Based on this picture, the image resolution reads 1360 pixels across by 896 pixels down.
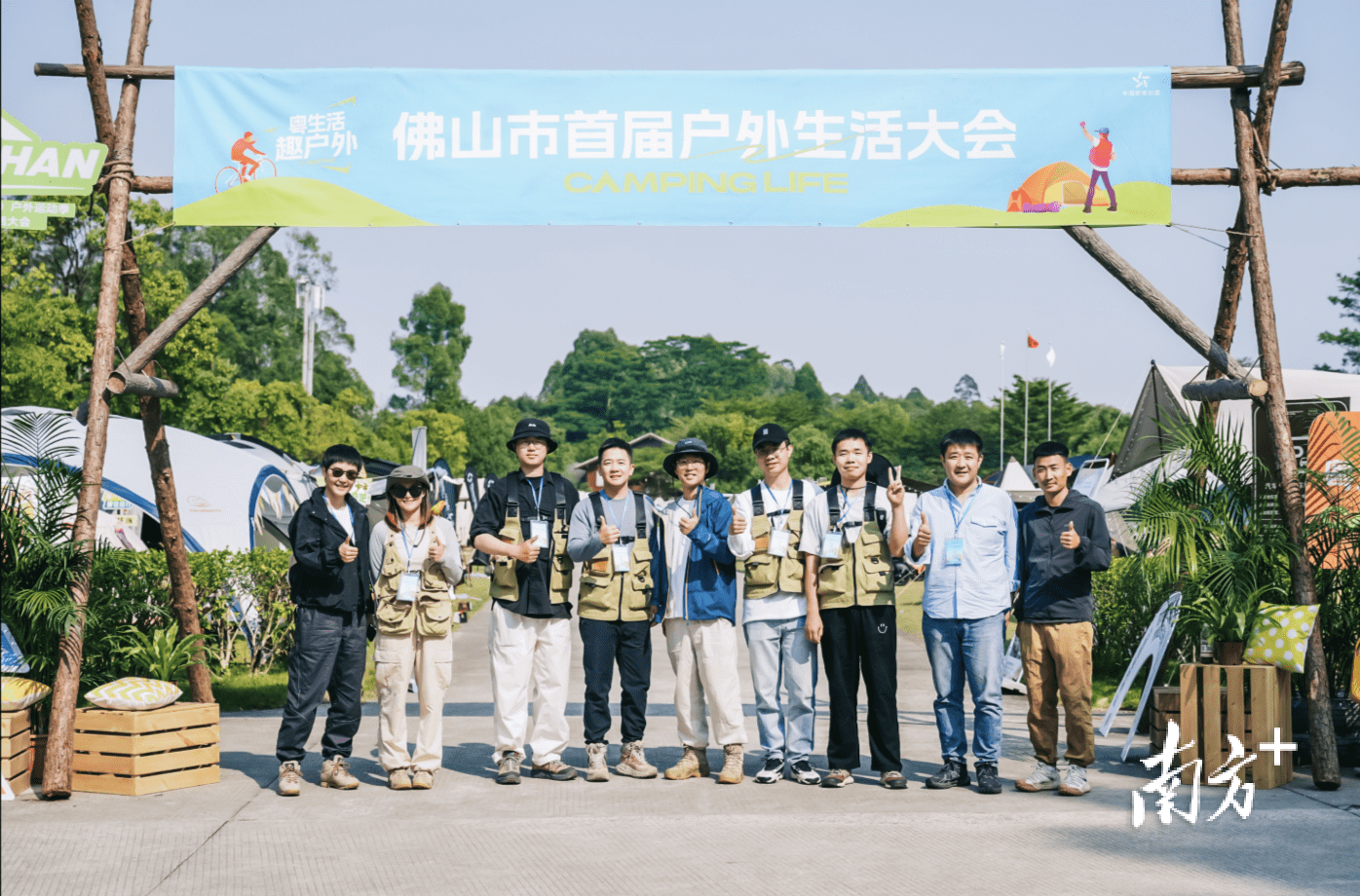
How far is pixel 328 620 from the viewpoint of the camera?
7148 mm

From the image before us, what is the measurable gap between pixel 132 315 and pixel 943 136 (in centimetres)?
560

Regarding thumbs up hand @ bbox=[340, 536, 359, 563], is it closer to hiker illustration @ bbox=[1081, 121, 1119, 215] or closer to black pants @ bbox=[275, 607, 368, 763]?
black pants @ bbox=[275, 607, 368, 763]

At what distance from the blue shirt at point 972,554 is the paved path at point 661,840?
111 centimetres

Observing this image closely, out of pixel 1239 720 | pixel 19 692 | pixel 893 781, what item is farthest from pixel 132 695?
pixel 1239 720

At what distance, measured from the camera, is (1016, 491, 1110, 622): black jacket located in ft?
23.0

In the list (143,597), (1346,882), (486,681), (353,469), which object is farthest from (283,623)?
(1346,882)

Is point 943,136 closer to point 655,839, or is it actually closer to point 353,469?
point 353,469

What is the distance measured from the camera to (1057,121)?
8.02 meters

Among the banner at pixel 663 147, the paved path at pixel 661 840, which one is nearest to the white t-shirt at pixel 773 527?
the paved path at pixel 661 840

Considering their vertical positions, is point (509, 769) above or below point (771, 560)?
below

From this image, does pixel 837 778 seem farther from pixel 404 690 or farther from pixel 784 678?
pixel 404 690

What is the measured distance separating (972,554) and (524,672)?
2.75 m

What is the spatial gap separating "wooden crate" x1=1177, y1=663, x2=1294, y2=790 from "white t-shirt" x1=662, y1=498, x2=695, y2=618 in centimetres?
308

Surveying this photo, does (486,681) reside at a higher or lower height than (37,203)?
lower
